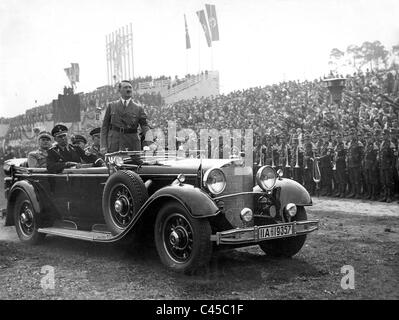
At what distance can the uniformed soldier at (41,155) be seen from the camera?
27.7ft

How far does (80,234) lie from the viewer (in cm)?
648

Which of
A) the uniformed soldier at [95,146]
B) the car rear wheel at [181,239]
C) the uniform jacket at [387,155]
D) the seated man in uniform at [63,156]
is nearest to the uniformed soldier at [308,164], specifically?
the uniform jacket at [387,155]

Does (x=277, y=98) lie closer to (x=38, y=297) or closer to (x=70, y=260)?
(x=70, y=260)

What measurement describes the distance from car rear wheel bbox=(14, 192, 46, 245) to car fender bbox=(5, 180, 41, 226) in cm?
7

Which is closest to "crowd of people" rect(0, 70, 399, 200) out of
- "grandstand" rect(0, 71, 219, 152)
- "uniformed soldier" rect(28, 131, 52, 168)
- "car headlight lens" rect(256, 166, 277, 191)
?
"grandstand" rect(0, 71, 219, 152)

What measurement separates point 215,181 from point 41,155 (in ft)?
14.3

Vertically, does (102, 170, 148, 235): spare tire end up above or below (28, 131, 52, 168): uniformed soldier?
below

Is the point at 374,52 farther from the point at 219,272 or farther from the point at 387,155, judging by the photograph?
the point at 219,272

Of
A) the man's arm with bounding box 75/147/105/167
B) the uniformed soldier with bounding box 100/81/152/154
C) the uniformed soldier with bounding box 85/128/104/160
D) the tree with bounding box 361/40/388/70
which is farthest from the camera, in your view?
the tree with bounding box 361/40/388/70

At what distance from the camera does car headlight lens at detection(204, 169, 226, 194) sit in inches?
211

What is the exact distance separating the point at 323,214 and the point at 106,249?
4.68 meters

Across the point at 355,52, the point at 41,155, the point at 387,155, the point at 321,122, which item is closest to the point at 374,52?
the point at 355,52

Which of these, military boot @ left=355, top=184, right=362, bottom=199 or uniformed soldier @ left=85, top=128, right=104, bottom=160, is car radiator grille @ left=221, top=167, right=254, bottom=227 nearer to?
uniformed soldier @ left=85, top=128, right=104, bottom=160
